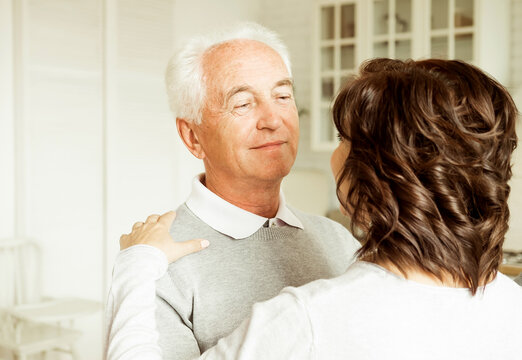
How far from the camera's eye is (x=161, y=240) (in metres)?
1.22

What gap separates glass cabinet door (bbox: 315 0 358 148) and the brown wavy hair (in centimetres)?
381

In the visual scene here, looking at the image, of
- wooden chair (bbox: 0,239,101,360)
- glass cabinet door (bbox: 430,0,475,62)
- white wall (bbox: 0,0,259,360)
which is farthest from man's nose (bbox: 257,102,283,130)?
glass cabinet door (bbox: 430,0,475,62)

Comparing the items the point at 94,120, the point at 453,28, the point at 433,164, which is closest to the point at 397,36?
the point at 453,28

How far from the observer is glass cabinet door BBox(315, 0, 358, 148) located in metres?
4.75

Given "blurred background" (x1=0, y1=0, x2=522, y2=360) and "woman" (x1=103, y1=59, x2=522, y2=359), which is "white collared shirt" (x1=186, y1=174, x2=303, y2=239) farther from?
"blurred background" (x1=0, y1=0, x2=522, y2=360)

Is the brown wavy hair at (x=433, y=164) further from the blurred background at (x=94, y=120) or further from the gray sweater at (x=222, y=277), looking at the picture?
the blurred background at (x=94, y=120)

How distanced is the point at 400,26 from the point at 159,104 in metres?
1.93

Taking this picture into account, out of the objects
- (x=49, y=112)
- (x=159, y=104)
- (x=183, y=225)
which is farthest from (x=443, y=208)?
(x=159, y=104)

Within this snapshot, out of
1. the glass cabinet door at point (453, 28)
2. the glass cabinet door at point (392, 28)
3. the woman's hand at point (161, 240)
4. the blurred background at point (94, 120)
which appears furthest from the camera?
the glass cabinet door at point (392, 28)

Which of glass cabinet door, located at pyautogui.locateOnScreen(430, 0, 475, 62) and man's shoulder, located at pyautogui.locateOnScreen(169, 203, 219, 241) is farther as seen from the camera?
glass cabinet door, located at pyautogui.locateOnScreen(430, 0, 475, 62)

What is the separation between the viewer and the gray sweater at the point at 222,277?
1.23m

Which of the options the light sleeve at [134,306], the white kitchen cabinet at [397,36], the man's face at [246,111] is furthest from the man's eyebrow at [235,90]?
the white kitchen cabinet at [397,36]

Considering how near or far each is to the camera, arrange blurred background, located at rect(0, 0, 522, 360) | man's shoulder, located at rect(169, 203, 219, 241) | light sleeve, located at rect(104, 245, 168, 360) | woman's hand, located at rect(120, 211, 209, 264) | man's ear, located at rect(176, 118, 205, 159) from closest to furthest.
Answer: light sleeve, located at rect(104, 245, 168, 360)
woman's hand, located at rect(120, 211, 209, 264)
man's shoulder, located at rect(169, 203, 219, 241)
man's ear, located at rect(176, 118, 205, 159)
blurred background, located at rect(0, 0, 522, 360)

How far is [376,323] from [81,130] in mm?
3216
